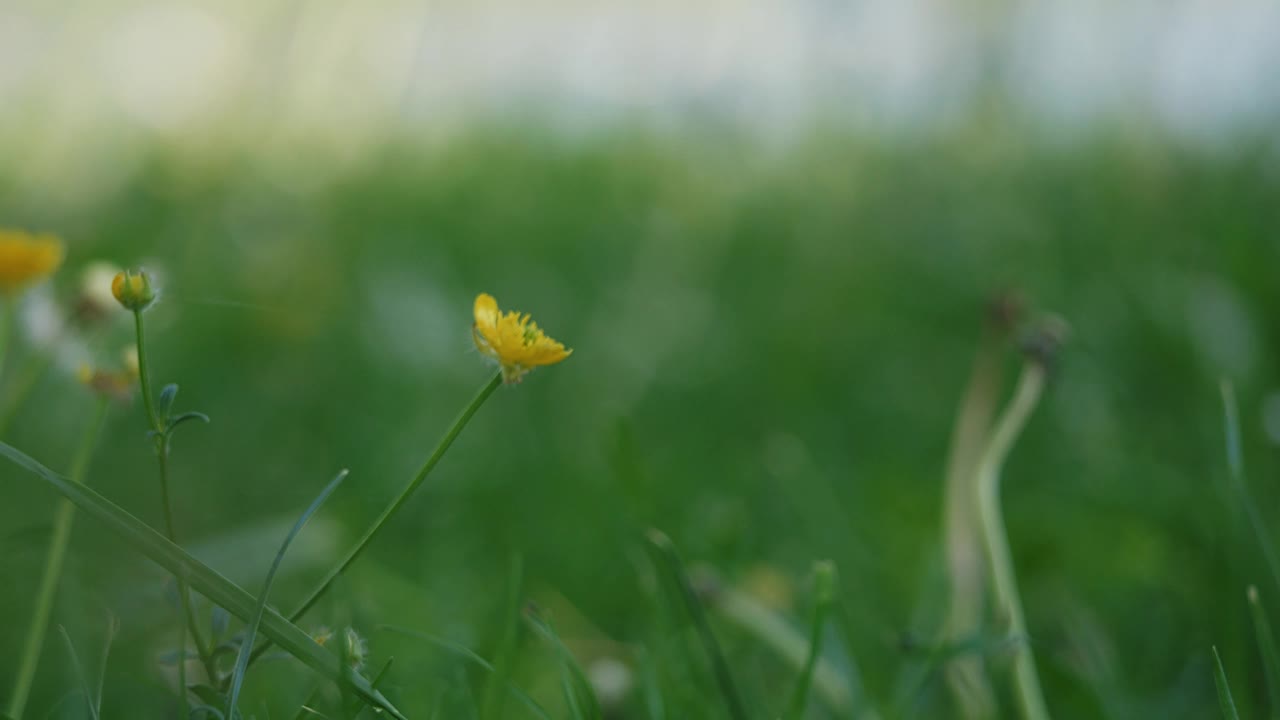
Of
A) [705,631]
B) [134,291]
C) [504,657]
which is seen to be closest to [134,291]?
[134,291]

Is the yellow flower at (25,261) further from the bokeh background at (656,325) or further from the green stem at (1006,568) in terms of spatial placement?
the green stem at (1006,568)

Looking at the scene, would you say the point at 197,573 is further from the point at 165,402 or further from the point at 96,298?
the point at 96,298

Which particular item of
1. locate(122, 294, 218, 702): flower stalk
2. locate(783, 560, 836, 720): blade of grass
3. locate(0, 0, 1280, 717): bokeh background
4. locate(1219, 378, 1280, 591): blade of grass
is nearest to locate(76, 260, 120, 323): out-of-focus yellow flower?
locate(0, 0, 1280, 717): bokeh background

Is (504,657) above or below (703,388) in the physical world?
above

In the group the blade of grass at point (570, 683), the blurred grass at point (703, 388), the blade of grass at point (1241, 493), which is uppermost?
the blade of grass at point (1241, 493)

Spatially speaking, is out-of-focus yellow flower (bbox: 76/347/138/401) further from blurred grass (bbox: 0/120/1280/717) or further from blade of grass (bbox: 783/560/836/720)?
blade of grass (bbox: 783/560/836/720)

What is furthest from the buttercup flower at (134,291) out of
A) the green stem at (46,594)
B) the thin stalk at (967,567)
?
the thin stalk at (967,567)

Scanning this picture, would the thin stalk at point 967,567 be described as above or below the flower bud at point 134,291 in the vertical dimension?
below
